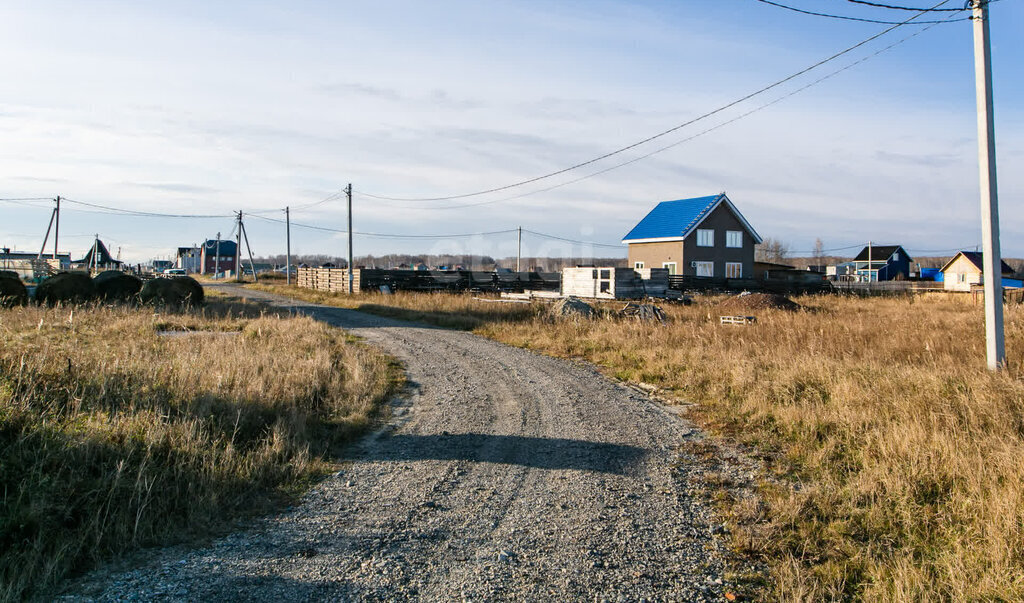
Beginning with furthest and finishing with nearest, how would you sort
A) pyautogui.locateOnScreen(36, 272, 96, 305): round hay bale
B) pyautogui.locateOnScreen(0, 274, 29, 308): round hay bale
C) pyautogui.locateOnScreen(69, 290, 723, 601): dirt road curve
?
pyautogui.locateOnScreen(36, 272, 96, 305): round hay bale
pyautogui.locateOnScreen(0, 274, 29, 308): round hay bale
pyautogui.locateOnScreen(69, 290, 723, 601): dirt road curve

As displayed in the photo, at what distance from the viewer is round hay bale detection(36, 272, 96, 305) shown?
1952 cm

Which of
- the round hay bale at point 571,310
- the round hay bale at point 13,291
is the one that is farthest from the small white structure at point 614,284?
the round hay bale at point 13,291

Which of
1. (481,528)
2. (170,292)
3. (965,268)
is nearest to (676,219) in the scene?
(965,268)

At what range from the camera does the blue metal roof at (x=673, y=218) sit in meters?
42.5

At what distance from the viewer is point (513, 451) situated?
607 centimetres

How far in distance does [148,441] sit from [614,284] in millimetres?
23241

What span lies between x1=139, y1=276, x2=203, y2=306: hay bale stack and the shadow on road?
17.0 meters

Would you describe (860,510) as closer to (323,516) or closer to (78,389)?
(323,516)

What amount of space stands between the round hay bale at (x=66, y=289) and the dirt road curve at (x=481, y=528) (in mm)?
18413

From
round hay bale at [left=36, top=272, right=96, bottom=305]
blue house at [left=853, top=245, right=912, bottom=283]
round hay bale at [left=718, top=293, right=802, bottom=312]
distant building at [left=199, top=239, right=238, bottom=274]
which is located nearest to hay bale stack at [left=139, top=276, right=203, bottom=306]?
round hay bale at [left=36, top=272, right=96, bottom=305]

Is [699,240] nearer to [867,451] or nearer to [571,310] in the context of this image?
[571,310]

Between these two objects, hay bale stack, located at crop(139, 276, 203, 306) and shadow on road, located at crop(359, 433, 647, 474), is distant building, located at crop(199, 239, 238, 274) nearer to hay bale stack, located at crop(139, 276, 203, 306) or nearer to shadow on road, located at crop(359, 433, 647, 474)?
hay bale stack, located at crop(139, 276, 203, 306)

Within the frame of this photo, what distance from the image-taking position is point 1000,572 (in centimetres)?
357

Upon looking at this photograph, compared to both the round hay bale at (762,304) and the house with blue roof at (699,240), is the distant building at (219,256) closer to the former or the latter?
the house with blue roof at (699,240)
